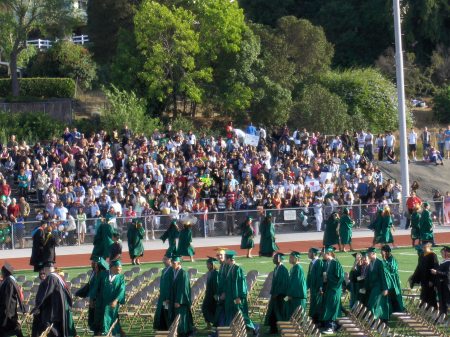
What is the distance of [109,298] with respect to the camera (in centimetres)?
2136

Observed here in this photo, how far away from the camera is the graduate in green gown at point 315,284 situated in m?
22.9

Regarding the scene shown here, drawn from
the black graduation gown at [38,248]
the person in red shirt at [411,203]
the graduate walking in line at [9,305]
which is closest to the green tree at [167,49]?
the person in red shirt at [411,203]

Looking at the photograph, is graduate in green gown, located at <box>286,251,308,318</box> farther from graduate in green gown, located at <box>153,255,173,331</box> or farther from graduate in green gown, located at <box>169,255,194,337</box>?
graduate in green gown, located at <box>153,255,173,331</box>

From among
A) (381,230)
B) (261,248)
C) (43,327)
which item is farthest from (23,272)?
(43,327)

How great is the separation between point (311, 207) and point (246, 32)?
17748 millimetres

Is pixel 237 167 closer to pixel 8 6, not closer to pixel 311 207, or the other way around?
pixel 311 207

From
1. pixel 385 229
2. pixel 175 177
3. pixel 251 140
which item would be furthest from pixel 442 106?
pixel 385 229

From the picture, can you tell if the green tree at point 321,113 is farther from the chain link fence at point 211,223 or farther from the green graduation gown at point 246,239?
the green graduation gown at point 246,239

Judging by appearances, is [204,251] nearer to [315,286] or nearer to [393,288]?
[315,286]

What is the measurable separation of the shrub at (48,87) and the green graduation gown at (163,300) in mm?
34283

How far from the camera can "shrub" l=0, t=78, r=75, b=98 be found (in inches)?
2189

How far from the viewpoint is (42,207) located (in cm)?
4016

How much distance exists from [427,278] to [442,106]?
4126 centimetres

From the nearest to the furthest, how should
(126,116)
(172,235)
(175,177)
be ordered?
(172,235) → (175,177) → (126,116)
